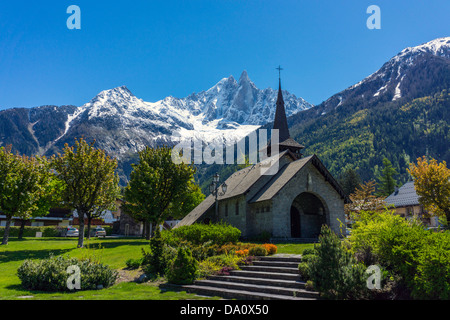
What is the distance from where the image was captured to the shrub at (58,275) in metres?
11.8

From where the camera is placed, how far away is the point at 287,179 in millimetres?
26594

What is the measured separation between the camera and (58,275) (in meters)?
11.8

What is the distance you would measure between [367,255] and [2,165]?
1259 inches

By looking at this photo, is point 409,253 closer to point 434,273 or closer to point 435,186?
point 434,273

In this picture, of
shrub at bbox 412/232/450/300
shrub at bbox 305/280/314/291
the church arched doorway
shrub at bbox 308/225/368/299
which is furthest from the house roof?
shrub at bbox 308/225/368/299

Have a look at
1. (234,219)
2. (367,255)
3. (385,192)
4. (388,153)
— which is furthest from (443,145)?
(367,255)

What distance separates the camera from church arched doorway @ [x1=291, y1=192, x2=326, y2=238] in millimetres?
29875

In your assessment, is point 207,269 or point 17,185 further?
point 17,185

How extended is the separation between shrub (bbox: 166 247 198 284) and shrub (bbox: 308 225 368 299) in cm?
567

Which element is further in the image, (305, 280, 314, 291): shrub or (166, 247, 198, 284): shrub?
(166, 247, 198, 284): shrub

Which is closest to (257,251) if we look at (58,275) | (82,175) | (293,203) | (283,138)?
(58,275)

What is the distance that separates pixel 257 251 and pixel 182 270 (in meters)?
5.14

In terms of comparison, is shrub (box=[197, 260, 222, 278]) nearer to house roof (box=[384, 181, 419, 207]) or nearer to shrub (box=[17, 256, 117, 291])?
shrub (box=[17, 256, 117, 291])
